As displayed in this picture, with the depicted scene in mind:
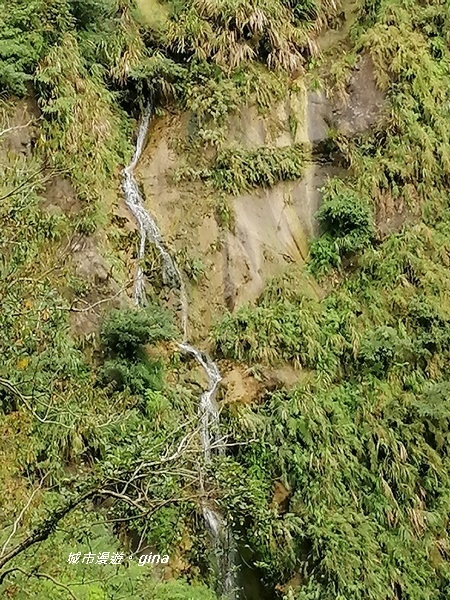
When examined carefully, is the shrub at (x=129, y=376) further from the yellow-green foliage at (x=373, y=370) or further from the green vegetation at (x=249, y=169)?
the green vegetation at (x=249, y=169)

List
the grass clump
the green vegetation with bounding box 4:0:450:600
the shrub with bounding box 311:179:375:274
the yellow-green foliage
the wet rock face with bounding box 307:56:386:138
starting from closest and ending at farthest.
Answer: the green vegetation with bounding box 4:0:450:600 < the yellow-green foliage < the shrub with bounding box 311:179:375:274 < the grass clump < the wet rock face with bounding box 307:56:386:138

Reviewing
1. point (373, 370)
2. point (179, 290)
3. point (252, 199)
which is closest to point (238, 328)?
point (179, 290)

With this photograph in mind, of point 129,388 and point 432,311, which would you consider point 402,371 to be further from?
point 129,388

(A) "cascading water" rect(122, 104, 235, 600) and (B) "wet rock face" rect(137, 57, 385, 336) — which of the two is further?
(B) "wet rock face" rect(137, 57, 385, 336)

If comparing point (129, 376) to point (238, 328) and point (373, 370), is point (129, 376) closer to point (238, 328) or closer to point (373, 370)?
point (238, 328)

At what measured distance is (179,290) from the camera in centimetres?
777

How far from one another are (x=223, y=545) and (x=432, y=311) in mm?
3638

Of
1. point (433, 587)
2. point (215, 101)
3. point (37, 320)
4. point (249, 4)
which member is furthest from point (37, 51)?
point (433, 587)

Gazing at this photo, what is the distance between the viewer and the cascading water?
5.91m

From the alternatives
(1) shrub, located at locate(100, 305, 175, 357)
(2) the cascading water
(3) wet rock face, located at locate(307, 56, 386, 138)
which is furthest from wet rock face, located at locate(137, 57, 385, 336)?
(1) shrub, located at locate(100, 305, 175, 357)

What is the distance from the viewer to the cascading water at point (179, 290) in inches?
233

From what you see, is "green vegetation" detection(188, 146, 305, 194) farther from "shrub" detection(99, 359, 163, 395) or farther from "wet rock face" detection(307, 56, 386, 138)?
"shrub" detection(99, 359, 163, 395)

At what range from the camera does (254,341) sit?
730 cm

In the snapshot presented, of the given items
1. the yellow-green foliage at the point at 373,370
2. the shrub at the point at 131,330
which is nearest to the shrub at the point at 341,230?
the yellow-green foliage at the point at 373,370
